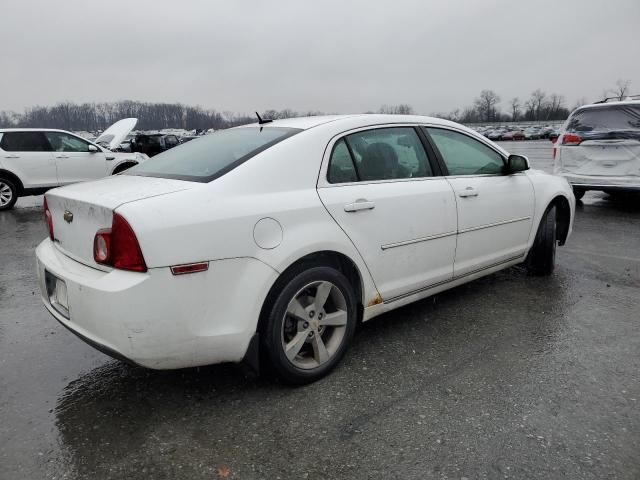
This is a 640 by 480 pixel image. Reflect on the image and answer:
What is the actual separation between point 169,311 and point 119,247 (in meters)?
Answer: 0.38

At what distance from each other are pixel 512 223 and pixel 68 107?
10953 centimetres

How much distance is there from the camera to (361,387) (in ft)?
9.25

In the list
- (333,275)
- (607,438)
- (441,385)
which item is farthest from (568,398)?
(333,275)

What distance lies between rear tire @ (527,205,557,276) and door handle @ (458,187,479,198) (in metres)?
1.17

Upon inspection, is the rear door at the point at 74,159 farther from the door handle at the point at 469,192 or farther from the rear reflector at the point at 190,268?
the rear reflector at the point at 190,268

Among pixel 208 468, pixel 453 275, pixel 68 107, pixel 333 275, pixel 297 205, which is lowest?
pixel 208 468

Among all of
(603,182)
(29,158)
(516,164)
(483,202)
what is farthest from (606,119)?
(29,158)

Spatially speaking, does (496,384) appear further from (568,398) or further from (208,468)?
(208,468)

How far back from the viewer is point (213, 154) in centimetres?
307

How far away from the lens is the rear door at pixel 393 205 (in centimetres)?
297

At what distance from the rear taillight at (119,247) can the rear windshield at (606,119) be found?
8.18 metres

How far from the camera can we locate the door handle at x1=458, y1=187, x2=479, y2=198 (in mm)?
3625

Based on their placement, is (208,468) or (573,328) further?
(573,328)

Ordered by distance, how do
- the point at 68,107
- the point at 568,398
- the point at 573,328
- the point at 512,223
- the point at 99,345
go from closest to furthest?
the point at 99,345 < the point at 568,398 < the point at 573,328 < the point at 512,223 < the point at 68,107
